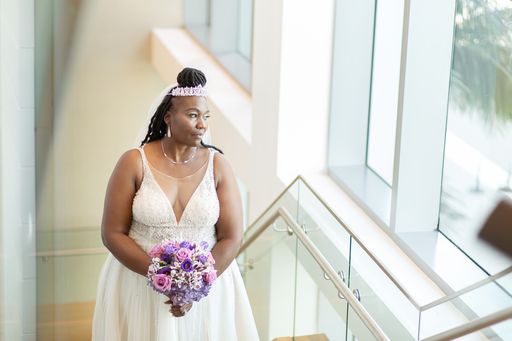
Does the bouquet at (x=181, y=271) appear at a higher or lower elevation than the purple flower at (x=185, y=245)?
lower

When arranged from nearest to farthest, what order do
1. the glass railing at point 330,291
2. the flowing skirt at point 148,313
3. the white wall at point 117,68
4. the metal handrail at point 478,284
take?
1. the metal handrail at point 478,284
2. the glass railing at point 330,291
3. the flowing skirt at point 148,313
4. the white wall at point 117,68

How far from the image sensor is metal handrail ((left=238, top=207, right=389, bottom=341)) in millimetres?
4417

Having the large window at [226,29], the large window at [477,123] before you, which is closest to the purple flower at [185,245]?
the large window at [477,123]

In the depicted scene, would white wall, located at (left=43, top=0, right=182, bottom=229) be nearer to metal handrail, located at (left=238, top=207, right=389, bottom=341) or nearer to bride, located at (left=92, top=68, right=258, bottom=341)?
metal handrail, located at (left=238, top=207, right=389, bottom=341)

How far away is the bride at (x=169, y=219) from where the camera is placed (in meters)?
4.71

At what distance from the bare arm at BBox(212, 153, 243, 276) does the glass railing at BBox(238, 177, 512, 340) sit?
1.88 feet

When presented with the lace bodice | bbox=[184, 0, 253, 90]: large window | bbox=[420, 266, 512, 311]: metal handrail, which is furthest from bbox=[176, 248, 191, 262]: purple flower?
bbox=[184, 0, 253, 90]: large window

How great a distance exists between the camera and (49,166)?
5.05m

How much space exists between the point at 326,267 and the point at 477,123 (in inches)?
59.3

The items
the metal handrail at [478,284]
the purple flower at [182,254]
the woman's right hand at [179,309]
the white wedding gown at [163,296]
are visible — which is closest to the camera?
the metal handrail at [478,284]

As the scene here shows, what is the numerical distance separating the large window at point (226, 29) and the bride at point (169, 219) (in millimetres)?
5478

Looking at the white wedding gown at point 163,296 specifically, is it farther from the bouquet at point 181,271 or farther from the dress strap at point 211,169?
the bouquet at point 181,271

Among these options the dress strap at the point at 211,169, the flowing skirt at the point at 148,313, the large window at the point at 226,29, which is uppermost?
the large window at the point at 226,29

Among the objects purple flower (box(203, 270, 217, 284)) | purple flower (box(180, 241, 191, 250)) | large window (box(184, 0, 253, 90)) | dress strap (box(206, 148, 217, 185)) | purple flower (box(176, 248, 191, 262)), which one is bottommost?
purple flower (box(203, 270, 217, 284))
